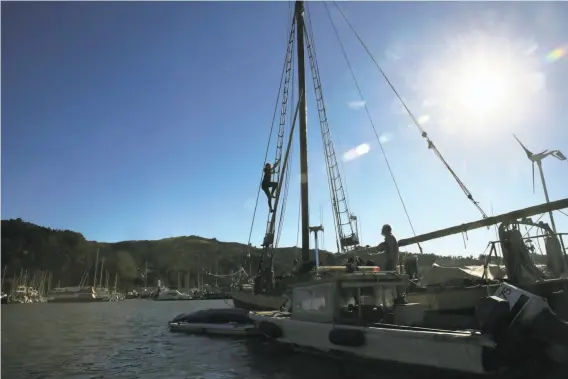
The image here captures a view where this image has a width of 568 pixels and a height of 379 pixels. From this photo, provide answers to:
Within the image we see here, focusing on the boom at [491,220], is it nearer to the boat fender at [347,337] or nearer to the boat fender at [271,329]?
the boat fender at [347,337]

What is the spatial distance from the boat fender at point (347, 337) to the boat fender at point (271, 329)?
417 centimetres

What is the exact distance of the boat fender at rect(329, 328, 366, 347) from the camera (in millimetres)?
13617

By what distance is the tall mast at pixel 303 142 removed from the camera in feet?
91.6

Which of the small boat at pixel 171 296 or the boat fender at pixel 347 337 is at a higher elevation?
the boat fender at pixel 347 337

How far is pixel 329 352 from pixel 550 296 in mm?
7796

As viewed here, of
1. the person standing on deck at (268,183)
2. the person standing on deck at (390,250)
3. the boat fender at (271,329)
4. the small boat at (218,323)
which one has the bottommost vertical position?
the small boat at (218,323)

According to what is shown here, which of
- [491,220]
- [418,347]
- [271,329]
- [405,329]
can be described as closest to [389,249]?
[491,220]

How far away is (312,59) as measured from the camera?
3189 cm

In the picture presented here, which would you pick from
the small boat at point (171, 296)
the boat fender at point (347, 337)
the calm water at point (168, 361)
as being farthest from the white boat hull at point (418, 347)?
the small boat at point (171, 296)

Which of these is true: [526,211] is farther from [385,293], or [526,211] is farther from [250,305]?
[250,305]

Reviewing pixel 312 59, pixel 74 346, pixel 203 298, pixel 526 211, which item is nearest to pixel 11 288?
pixel 203 298

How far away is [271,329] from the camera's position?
62.0 feet

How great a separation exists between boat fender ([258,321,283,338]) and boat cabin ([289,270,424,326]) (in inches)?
69.7

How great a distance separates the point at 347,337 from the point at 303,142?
17.5 m
